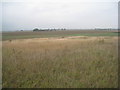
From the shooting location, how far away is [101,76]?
3.53 metres

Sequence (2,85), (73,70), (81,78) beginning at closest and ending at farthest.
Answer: (2,85) < (81,78) < (73,70)

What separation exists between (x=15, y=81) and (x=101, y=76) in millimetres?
2564

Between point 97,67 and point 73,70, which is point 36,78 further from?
point 97,67

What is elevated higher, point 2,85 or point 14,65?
point 14,65

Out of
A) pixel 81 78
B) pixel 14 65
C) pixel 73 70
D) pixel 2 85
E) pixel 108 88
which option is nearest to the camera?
pixel 108 88

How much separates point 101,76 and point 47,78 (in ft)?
5.37

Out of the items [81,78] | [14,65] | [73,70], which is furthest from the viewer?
[14,65]

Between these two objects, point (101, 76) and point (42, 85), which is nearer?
point (42, 85)

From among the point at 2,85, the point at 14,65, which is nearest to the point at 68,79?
the point at 2,85

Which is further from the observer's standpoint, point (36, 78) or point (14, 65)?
point (14, 65)

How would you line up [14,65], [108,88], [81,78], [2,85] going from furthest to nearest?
[14,65]
[81,78]
[2,85]
[108,88]

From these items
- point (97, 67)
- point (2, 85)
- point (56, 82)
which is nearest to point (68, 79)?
point (56, 82)

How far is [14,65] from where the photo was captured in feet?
14.5

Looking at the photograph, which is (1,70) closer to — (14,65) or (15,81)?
(14,65)
